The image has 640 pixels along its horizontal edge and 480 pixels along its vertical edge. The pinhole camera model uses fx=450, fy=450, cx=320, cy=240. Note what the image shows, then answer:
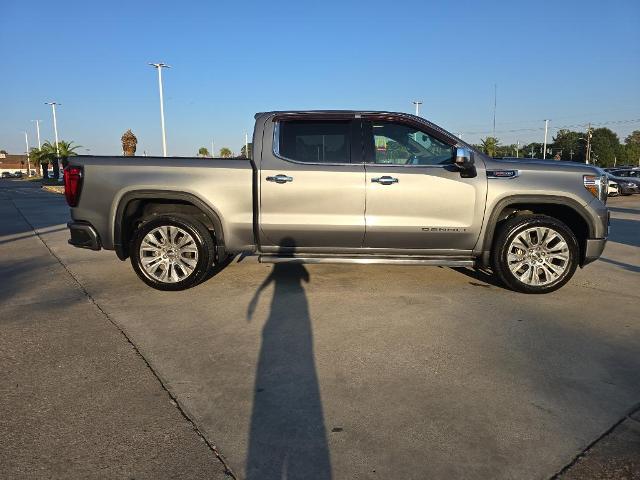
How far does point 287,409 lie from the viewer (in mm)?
2682

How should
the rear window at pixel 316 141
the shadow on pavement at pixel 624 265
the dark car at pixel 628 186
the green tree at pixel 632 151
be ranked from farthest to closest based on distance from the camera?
the green tree at pixel 632 151, the dark car at pixel 628 186, the shadow on pavement at pixel 624 265, the rear window at pixel 316 141

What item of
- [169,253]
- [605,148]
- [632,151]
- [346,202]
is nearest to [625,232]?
[346,202]

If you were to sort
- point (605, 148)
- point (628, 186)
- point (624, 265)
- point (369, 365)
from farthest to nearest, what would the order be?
point (605, 148) < point (628, 186) < point (624, 265) < point (369, 365)

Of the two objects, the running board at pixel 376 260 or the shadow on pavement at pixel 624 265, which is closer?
the running board at pixel 376 260

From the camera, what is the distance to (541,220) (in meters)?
4.96

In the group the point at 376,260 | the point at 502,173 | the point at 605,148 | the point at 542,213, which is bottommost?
the point at 376,260

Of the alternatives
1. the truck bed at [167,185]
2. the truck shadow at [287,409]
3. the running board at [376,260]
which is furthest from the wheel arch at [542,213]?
the truck bed at [167,185]

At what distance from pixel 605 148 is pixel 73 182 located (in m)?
122

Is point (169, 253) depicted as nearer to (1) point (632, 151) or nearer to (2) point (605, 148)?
(2) point (605, 148)

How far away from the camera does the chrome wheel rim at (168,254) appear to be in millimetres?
5031

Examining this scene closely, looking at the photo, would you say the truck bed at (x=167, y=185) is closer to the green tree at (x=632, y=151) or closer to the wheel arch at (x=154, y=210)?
the wheel arch at (x=154, y=210)

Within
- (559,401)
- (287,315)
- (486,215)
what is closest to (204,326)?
(287,315)

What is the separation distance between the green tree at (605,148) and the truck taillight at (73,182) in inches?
4614

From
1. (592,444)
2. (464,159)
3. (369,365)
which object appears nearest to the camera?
(592,444)
